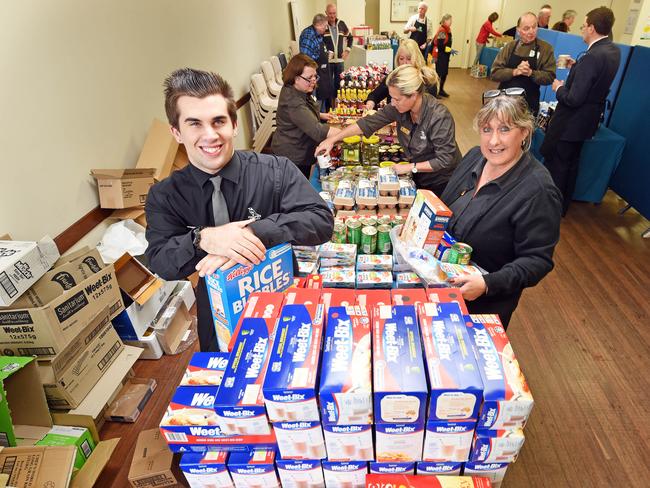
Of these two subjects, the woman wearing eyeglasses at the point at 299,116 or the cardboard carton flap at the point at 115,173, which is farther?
the woman wearing eyeglasses at the point at 299,116

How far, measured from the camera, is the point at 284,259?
54.7 inches

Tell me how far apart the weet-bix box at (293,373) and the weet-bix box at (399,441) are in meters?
0.17

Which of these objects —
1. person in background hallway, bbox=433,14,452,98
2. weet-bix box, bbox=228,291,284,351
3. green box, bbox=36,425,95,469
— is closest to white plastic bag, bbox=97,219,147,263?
green box, bbox=36,425,95,469

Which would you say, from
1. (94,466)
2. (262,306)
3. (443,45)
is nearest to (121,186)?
(94,466)

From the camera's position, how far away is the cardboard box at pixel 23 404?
1906mm

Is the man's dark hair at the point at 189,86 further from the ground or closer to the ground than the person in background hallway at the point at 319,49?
further from the ground

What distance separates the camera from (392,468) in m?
1.04

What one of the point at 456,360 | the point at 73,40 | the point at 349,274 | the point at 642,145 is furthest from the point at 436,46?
the point at 456,360

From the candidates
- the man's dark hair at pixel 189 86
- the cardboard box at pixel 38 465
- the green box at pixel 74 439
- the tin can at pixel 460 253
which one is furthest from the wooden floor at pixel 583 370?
the man's dark hair at pixel 189 86

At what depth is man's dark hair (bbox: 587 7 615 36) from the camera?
3.39 m

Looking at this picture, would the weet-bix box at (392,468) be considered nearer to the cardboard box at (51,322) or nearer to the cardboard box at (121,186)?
the cardboard box at (51,322)

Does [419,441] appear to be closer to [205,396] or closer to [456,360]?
[456,360]

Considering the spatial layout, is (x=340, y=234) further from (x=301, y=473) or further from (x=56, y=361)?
(x=56, y=361)

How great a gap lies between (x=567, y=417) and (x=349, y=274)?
1.58 metres
